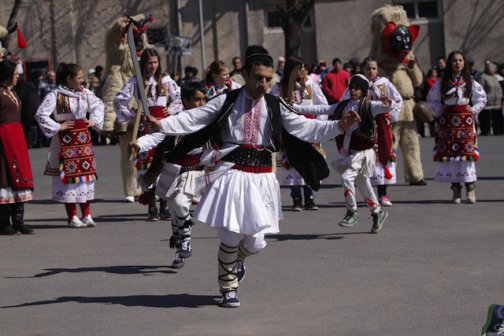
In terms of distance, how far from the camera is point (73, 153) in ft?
43.9

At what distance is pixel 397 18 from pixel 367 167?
4919mm

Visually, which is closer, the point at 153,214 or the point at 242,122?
the point at 242,122

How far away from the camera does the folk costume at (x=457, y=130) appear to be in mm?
14242

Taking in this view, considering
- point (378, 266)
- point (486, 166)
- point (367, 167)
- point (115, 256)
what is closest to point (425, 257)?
point (378, 266)

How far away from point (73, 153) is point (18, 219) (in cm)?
100

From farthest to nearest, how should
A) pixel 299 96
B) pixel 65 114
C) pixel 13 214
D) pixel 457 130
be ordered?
1. pixel 457 130
2. pixel 299 96
3. pixel 65 114
4. pixel 13 214

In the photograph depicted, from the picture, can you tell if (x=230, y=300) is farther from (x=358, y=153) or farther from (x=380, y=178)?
(x=380, y=178)

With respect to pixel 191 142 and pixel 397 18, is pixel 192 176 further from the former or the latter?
pixel 397 18

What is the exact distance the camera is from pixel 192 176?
34.2ft

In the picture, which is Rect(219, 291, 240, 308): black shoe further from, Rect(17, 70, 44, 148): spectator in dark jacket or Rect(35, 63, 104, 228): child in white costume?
Rect(17, 70, 44, 148): spectator in dark jacket

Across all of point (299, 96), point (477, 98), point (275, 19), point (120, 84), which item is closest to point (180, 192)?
point (299, 96)

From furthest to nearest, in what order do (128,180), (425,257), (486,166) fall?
(486,166)
(128,180)
(425,257)

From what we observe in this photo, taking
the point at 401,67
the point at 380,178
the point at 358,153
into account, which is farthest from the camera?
the point at 401,67

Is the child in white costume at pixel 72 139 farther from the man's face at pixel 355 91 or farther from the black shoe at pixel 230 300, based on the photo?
the black shoe at pixel 230 300
